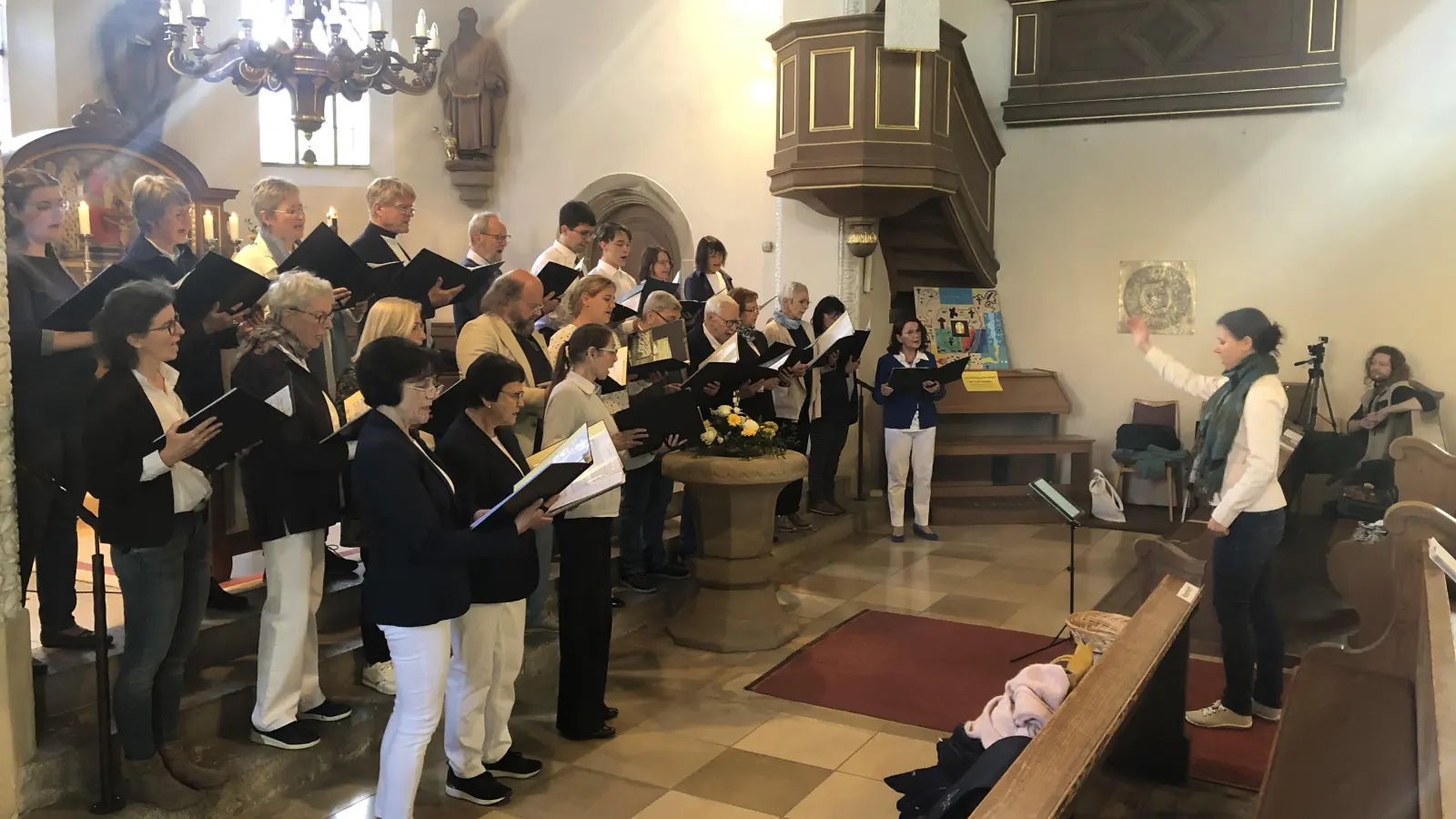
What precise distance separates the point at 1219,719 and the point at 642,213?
672 centimetres

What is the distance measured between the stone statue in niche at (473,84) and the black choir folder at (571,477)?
7.53 metres

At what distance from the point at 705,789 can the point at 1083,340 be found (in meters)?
6.40

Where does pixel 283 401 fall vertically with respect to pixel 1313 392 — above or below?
above

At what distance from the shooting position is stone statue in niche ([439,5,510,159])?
10062 mm

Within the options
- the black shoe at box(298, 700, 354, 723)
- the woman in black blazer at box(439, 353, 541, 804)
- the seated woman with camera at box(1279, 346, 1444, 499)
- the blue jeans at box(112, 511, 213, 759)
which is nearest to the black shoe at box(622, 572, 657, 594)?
the woman in black blazer at box(439, 353, 541, 804)

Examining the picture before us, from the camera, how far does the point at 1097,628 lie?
3.96 metres

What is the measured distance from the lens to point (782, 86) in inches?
299

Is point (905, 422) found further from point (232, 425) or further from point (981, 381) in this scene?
point (232, 425)

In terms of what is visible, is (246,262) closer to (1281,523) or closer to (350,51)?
(350,51)

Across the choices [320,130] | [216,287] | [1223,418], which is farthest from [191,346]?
[320,130]

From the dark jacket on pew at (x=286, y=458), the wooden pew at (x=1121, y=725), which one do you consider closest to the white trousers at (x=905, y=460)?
the wooden pew at (x=1121, y=725)

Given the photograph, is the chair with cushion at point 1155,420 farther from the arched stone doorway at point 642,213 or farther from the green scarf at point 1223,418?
the green scarf at point 1223,418

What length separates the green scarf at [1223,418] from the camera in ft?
12.6

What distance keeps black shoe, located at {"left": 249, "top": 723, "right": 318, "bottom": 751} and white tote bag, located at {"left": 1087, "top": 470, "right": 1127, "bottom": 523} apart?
18.0 ft
